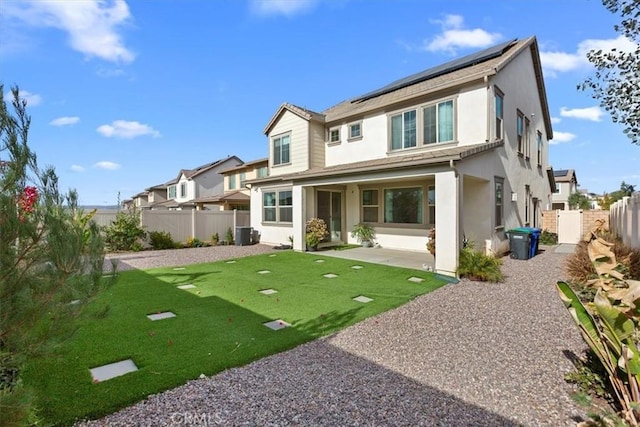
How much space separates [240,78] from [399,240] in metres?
10.1

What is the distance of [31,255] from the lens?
1920 millimetres

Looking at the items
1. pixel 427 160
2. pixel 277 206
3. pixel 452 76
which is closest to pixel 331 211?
pixel 277 206

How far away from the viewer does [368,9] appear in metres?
10.3

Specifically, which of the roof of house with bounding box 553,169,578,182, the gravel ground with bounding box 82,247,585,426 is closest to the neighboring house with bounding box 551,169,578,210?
the roof of house with bounding box 553,169,578,182

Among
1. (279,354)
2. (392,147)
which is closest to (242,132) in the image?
(392,147)

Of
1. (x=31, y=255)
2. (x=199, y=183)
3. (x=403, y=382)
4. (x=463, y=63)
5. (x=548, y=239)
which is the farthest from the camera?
(x=199, y=183)

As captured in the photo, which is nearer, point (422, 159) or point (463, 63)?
point (422, 159)

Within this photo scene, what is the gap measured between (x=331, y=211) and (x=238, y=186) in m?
13.9

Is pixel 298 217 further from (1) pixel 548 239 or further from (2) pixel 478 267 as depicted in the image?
(1) pixel 548 239

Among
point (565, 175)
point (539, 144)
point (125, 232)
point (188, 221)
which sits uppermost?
point (565, 175)

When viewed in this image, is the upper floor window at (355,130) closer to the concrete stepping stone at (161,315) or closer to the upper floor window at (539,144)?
the upper floor window at (539,144)

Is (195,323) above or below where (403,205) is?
below

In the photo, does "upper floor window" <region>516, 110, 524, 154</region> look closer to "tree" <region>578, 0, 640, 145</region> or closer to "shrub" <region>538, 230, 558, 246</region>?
"tree" <region>578, 0, 640, 145</region>

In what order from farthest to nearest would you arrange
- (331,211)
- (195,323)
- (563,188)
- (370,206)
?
(563,188) < (331,211) < (370,206) < (195,323)
